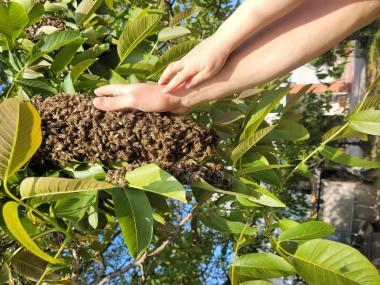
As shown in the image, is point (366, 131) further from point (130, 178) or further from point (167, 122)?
point (130, 178)

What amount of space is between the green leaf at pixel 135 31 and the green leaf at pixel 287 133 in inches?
17.4

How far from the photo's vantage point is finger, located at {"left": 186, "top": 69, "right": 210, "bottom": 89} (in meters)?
1.03

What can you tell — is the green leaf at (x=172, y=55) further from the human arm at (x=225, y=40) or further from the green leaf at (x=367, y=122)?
the green leaf at (x=367, y=122)

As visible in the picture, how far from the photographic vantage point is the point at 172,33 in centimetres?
138

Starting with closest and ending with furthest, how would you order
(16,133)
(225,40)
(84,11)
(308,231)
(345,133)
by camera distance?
(16,133)
(225,40)
(308,231)
(345,133)
(84,11)

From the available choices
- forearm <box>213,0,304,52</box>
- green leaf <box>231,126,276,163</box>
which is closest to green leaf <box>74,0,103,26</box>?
forearm <box>213,0,304,52</box>

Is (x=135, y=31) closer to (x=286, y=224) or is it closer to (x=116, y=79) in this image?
(x=116, y=79)

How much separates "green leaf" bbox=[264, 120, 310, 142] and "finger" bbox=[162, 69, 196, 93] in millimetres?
338

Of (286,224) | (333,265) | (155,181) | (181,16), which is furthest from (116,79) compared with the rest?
(333,265)

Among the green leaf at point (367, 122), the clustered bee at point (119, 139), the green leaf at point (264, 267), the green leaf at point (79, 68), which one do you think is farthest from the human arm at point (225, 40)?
the green leaf at point (264, 267)

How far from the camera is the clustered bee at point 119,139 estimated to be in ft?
3.12

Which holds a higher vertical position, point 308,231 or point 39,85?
point 39,85

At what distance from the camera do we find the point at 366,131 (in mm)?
1085

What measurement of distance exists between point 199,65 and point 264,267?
0.51m
